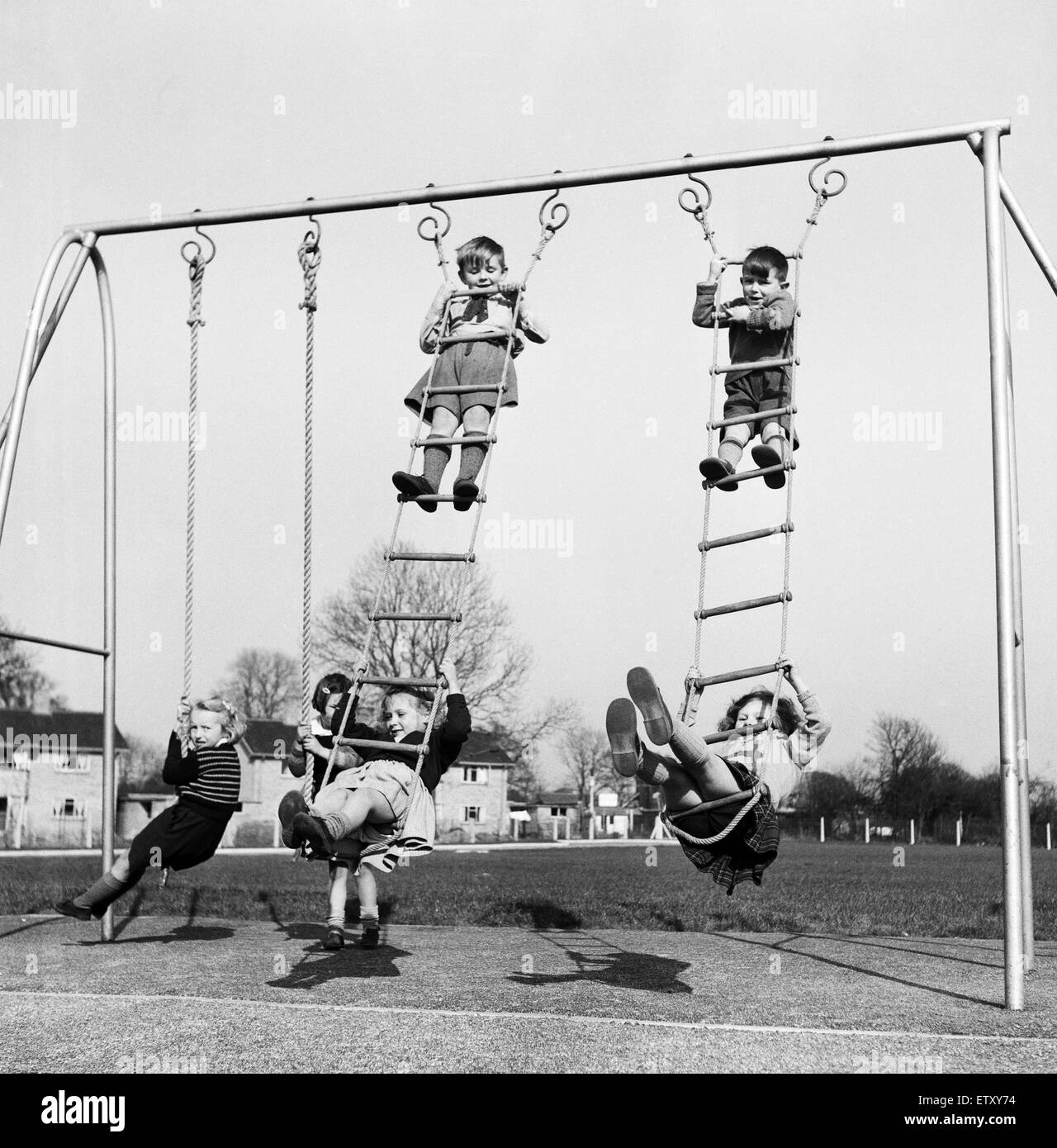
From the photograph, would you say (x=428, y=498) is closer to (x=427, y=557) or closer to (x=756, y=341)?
(x=427, y=557)

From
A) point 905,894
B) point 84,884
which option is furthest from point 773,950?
point 84,884

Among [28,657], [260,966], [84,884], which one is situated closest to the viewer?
[260,966]

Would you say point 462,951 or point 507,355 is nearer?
point 507,355

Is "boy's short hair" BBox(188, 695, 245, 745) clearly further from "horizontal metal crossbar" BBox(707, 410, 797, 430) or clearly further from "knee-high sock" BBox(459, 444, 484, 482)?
"horizontal metal crossbar" BBox(707, 410, 797, 430)

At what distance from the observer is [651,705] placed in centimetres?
655

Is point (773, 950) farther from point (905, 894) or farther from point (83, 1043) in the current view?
point (905, 894)

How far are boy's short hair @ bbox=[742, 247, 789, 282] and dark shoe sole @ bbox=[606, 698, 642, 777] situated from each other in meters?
3.86

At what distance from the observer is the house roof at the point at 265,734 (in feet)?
200

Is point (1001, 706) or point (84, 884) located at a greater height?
point (1001, 706)

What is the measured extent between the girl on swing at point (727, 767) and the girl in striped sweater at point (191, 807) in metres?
3.67

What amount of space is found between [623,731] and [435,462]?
11.5 feet

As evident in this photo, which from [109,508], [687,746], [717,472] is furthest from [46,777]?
[687,746]

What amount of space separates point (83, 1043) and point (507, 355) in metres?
4.89

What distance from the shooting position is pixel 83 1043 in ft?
21.0
